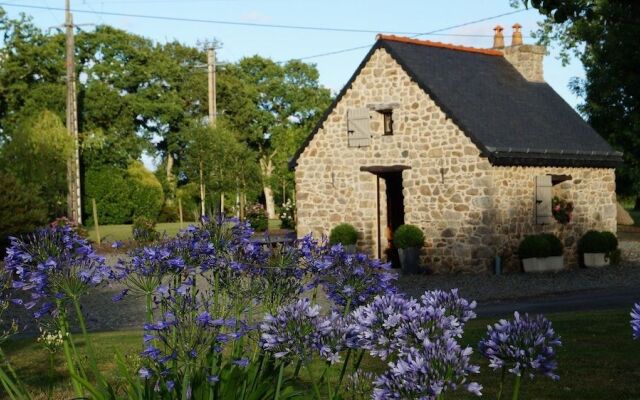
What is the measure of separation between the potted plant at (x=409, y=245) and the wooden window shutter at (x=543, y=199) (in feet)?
10.1

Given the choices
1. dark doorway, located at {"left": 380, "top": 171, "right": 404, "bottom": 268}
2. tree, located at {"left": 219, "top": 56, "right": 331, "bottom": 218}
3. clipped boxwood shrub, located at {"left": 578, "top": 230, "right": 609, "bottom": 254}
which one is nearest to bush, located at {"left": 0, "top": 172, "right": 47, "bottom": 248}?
dark doorway, located at {"left": 380, "top": 171, "right": 404, "bottom": 268}

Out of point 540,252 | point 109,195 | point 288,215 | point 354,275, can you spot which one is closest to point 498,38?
point 540,252

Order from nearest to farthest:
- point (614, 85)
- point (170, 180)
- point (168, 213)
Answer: point (614, 85)
point (168, 213)
point (170, 180)

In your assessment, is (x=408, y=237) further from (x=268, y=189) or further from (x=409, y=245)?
(x=268, y=189)

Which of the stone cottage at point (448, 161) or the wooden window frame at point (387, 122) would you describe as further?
the wooden window frame at point (387, 122)

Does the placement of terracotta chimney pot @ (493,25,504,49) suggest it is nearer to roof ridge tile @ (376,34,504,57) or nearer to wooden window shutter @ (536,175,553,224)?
roof ridge tile @ (376,34,504,57)

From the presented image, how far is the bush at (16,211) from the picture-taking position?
2583cm

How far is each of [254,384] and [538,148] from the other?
17915mm

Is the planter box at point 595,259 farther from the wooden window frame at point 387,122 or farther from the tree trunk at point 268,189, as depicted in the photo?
the tree trunk at point 268,189

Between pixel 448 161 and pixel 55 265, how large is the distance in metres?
17.2

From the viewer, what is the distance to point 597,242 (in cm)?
2345

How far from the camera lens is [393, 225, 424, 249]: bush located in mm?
21656

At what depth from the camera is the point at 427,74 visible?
888 inches

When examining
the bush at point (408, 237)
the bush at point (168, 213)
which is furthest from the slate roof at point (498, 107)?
the bush at point (168, 213)
